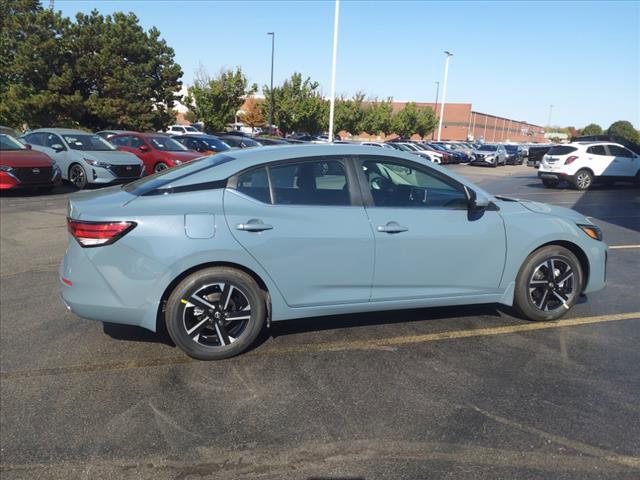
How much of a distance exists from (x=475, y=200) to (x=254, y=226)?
1807 mm

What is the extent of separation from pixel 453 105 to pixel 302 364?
9075 cm

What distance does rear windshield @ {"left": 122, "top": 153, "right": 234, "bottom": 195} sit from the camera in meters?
3.88

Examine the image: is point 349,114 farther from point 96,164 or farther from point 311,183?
point 311,183

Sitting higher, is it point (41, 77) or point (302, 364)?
point (41, 77)

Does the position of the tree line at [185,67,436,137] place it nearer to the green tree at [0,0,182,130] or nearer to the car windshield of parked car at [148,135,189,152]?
the green tree at [0,0,182,130]

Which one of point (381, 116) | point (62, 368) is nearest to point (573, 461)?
point (62, 368)

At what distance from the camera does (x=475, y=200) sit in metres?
4.16

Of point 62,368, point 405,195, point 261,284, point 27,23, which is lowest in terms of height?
point 62,368

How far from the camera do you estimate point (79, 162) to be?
14.1 meters

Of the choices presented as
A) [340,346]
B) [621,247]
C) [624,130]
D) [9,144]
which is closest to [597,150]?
[621,247]

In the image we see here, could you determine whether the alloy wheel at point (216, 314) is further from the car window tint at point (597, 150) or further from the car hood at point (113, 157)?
the car window tint at point (597, 150)

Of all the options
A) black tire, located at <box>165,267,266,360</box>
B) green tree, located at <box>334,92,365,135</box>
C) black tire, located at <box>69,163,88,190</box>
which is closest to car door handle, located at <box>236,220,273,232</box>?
black tire, located at <box>165,267,266,360</box>

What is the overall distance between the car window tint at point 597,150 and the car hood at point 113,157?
14929 mm

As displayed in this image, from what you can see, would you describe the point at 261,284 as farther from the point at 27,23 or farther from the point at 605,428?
the point at 27,23
